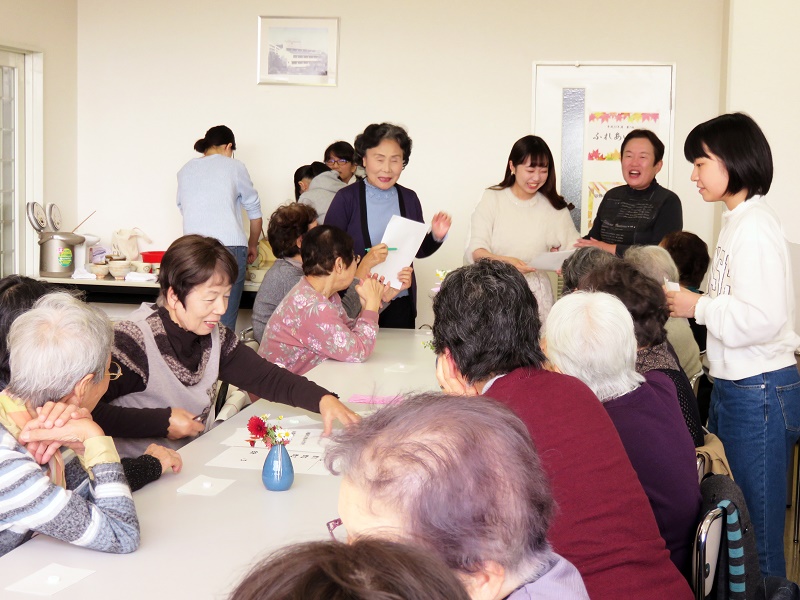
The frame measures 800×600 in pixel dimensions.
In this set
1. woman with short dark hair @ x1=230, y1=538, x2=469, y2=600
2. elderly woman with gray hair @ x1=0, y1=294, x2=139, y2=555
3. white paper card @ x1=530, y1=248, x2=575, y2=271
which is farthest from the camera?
white paper card @ x1=530, y1=248, x2=575, y2=271

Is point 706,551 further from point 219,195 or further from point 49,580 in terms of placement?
point 219,195

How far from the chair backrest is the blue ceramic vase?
89cm

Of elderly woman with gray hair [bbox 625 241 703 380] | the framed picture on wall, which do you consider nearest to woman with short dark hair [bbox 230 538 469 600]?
elderly woman with gray hair [bbox 625 241 703 380]

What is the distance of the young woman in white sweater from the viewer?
254 centimetres

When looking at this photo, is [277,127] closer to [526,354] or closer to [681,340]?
[681,340]

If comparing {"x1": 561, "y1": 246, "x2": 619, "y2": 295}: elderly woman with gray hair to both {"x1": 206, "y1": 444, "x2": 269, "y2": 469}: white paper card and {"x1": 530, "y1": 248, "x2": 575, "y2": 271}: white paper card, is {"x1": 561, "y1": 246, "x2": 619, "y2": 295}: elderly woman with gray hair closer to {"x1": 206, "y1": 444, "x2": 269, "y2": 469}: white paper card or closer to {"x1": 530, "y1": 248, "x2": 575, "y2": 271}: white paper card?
{"x1": 530, "y1": 248, "x2": 575, "y2": 271}: white paper card

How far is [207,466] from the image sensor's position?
2.22 meters

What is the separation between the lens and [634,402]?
192 cm

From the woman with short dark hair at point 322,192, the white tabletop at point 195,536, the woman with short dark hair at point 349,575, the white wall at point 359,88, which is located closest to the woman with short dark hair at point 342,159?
the woman with short dark hair at point 322,192

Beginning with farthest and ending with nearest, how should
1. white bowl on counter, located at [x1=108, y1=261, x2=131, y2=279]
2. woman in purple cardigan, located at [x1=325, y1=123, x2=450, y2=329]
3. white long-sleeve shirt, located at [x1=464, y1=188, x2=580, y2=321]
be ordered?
1. white bowl on counter, located at [x1=108, y1=261, x2=131, y2=279]
2. white long-sleeve shirt, located at [x1=464, y1=188, x2=580, y2=321]
3. woman in purple cardigan, located at [x1=325, y1=123, x2=450, y2=329]

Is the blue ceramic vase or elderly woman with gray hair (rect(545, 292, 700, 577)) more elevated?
elderly woman with gray hair (rect(545, 292, 700, 577))

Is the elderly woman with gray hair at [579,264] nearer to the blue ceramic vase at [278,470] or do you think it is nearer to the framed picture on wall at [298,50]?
the blue ceramic vase at [278,470]

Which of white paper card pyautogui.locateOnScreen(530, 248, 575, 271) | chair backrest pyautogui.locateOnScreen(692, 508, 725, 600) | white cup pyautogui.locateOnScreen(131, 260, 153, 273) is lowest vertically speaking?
chair backrest pyautogui.locateOnScreen(692, 508, 725, 600)

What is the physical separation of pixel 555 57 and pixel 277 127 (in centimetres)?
215
